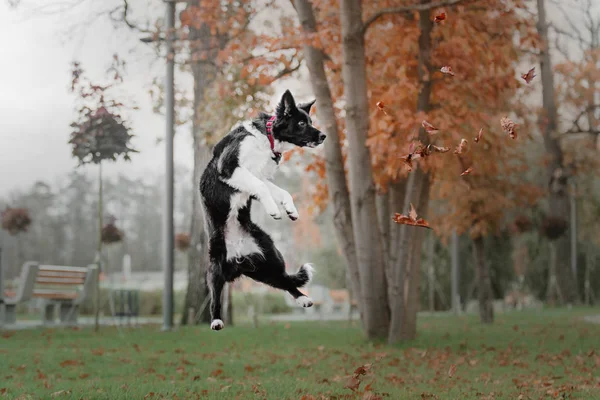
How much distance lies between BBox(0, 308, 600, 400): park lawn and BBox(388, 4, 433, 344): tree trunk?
454 mm

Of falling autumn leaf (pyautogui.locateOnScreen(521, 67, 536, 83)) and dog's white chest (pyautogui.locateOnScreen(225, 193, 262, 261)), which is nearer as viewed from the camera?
dog's white chest (pyautogui.locateOnScreen(225, 193, 262, 261))

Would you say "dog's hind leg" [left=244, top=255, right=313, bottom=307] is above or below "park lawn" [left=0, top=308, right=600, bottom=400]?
above

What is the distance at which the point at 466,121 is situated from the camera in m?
13.0

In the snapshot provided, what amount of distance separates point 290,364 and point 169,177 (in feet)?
12.0

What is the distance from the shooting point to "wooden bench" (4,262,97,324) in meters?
19.8

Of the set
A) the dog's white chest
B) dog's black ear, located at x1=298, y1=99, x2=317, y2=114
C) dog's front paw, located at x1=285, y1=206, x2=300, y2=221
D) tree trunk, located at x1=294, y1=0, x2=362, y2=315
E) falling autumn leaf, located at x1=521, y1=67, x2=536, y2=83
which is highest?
tree trunk, located at x1=294, y1=0, x2=362, y2=315

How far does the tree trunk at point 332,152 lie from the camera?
10.1 metres

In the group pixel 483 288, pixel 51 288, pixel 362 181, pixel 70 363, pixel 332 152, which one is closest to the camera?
pixel 70 363

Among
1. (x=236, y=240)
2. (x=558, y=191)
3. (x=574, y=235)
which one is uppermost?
(x=558, y=191)

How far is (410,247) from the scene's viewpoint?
14.8 metres

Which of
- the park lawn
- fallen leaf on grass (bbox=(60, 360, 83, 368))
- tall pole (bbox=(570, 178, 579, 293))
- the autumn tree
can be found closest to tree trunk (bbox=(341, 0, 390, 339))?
the autumn tree

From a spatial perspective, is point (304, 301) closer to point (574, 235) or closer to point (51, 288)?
point (51, 288)

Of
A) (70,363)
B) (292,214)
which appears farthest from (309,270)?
(70,363)

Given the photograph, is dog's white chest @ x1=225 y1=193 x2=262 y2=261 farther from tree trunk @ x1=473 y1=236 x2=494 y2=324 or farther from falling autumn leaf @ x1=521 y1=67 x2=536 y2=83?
tree trunk @ x1=473 y1=236 x2=494 y2=324
